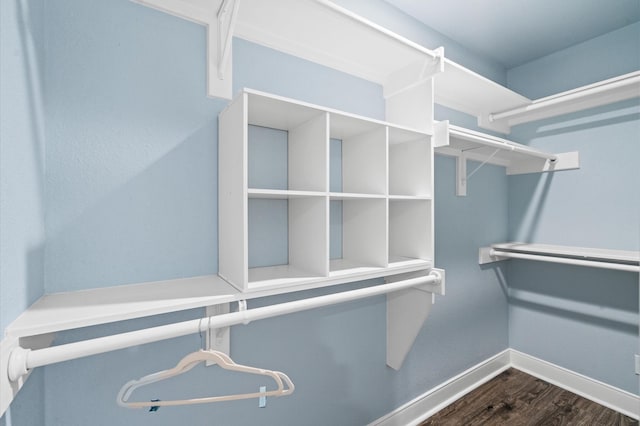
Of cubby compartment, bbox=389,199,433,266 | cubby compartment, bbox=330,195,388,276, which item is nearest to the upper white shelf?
cubby compartment, bbox=389,199,433,266

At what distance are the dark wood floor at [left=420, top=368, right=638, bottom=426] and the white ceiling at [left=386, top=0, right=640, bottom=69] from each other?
2.39 metres

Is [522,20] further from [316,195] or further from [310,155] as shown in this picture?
[316,195]

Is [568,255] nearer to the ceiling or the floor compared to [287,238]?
nearer to the floor

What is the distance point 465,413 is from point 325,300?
1561 millimetres

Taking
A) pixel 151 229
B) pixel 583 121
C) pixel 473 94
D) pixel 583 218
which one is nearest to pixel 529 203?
pixel 583 218

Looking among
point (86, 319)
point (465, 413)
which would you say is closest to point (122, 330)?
point (86, 319)

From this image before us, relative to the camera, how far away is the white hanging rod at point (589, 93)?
58.4 inches

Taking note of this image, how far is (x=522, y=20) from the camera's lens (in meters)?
1.72

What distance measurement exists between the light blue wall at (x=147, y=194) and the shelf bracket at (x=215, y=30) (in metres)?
0.03

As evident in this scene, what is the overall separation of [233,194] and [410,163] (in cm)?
87

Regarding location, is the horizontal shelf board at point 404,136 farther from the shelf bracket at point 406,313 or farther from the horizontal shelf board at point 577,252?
the horizontal shelf board at point 577,252

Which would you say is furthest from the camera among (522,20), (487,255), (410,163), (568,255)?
(487,255)

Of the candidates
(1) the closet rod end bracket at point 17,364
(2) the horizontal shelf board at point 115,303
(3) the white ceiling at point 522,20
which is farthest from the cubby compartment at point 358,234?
(3) the white ceiling at point 522,20

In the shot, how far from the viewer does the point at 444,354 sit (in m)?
1.88
